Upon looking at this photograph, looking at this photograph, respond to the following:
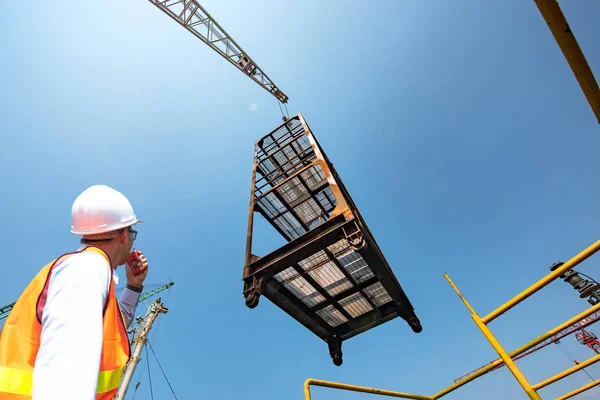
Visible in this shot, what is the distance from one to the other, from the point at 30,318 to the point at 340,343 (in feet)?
22.8

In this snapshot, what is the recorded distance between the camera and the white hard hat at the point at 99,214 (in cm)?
181

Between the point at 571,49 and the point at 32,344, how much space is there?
3134 mm

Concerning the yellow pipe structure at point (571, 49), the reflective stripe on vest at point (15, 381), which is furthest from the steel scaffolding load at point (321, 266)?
the reflective stripe on vest at point (15, 381)

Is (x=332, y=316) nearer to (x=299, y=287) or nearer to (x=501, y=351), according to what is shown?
(x=299, y=287)

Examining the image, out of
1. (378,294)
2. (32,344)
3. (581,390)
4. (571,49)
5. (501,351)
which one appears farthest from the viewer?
(378,294)

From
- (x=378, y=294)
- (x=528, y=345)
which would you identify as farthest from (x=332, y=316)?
(x=528, y=345)

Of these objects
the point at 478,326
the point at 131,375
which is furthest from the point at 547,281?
the point at 131,375

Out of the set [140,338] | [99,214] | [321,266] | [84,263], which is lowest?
[140,338]

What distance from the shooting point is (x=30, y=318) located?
117cm

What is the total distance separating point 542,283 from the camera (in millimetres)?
3033

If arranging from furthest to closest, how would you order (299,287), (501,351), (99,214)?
(299,287), (501,351), (99,214)

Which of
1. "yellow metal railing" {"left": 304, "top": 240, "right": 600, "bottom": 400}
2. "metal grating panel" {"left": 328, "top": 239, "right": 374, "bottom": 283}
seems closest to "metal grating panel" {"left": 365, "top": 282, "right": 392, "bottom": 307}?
"metal grating panel" {"left": 328, "top": 239, "right": 374, "bottom": 283}

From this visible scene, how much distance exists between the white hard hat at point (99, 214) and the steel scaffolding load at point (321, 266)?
364 centimetres

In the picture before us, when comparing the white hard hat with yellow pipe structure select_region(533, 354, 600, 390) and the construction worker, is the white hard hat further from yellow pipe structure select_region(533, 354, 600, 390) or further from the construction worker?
yellow pipe structure select_region(533, 354, 600, 390)
